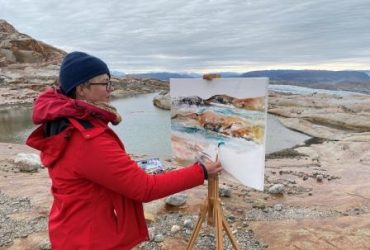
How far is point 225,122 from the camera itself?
458 cm

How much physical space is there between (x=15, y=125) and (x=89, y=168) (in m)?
32.2

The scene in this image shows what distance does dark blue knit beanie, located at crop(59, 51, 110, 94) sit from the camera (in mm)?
3027

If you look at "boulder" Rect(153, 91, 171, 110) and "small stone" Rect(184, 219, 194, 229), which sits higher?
"small stone" Rect(184, 219, 194, 229)

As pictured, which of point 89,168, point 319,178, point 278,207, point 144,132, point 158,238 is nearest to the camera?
point 89,168

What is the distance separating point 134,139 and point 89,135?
22.5m

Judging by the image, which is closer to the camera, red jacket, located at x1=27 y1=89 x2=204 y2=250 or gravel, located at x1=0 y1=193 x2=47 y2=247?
red jacket, located at x1=27 y1=89 x2=204 y2=250

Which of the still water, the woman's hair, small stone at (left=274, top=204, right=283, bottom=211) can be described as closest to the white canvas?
the woman's hair

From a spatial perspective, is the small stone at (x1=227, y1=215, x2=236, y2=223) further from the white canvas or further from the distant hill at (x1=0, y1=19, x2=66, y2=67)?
the distant hill at (x1=0, y1=19, x2=66, y2=67)

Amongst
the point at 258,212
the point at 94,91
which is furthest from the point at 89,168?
the point at 258,212

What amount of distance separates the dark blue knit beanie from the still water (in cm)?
1670

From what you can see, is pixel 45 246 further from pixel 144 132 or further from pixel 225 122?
pixel 144 132

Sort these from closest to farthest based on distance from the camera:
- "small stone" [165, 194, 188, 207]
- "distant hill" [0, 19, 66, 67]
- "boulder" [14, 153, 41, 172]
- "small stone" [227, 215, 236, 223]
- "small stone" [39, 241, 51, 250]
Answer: "small stone" [39, 241, 51, 250] < "small stone" [227, 215, 236, 223] < "small stone" [165, 194, 188, 207] < "boulder" [14, 153, 41, 172] < "distant hill" [0, 19, 66, 67]

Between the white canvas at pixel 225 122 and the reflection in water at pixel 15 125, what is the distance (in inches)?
867

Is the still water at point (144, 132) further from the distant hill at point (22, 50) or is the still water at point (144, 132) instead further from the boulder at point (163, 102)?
the distant hill at point (22, 50)
